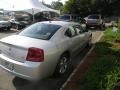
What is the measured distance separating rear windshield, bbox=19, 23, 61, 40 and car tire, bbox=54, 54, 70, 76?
32.1 inches

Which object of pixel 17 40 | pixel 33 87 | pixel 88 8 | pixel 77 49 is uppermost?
pixel 88 8

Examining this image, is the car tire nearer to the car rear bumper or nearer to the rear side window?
the rear side window

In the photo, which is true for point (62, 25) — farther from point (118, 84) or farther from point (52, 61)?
point (118, 84)

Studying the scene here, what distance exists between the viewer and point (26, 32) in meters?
6.34

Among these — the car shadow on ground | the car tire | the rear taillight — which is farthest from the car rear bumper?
the car tire

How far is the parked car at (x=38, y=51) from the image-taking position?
5.00 meters

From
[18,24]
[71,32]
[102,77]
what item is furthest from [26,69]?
[18,24]

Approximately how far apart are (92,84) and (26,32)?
2.72m

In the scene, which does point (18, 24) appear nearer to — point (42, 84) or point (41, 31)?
point (41, 31)

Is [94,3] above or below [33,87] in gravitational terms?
above

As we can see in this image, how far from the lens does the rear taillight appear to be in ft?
16.4

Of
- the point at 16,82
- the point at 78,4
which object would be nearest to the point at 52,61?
the point at 16,82

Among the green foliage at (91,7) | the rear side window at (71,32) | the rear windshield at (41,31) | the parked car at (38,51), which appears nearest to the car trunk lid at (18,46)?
the parked car at (38,51)

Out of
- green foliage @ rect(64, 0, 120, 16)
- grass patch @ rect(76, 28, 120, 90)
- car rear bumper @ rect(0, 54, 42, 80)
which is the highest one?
green foliage @ rect(64, 0, 120, 16)
